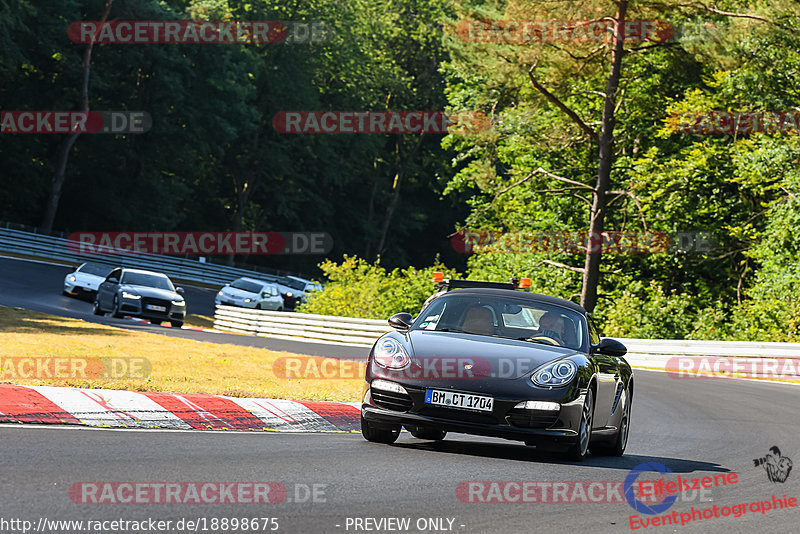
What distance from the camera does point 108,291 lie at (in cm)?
3241

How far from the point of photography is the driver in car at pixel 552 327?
10477mm

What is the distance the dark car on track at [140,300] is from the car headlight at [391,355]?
73.6ft

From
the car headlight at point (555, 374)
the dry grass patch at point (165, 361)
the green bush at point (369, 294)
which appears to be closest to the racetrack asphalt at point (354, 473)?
the car headlight at point (555, 374)

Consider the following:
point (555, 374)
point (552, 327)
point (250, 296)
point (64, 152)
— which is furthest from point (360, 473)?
point (64, 152)

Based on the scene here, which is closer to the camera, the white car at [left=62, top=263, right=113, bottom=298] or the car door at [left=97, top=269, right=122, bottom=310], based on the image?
the car door at [left=97, top=269, right=122, bottom=310]

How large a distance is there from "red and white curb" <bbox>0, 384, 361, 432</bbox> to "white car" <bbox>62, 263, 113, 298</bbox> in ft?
92.0

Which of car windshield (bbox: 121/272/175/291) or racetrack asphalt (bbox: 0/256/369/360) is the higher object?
car windshield (bbox: 121/272/175/291)

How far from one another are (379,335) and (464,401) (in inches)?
891

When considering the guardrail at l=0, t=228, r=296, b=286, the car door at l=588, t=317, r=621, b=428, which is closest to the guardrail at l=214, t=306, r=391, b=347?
the guardrail at l=0, t=228, r=296, b=286

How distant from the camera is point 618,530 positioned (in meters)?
6.77

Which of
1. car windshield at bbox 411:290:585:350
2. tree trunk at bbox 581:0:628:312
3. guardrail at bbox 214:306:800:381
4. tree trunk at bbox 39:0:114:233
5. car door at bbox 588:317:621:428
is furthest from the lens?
tree trunk at bbox 39:0:114:233

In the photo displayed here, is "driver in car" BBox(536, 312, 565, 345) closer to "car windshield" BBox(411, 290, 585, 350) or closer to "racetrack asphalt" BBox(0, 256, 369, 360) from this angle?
"car windshield" BBox(411, 290, 585, 350)

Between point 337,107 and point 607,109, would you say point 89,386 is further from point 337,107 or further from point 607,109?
point 337,107

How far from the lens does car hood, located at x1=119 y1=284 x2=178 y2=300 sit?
31.8 m
